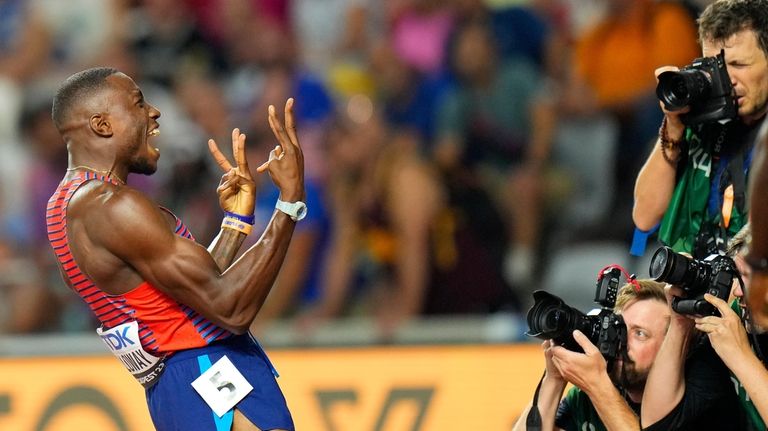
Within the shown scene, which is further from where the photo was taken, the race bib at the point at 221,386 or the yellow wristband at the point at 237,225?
the yellow wristband at the point at 237,225

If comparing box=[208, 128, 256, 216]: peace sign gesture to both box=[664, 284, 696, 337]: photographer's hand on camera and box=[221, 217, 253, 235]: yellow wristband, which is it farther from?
box=[664, 284, 696, 337]: photographer's hand on camera

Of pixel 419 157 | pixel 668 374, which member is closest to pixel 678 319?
pixel 668 374

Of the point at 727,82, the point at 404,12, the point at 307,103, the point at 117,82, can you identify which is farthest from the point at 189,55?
the point at 727,82

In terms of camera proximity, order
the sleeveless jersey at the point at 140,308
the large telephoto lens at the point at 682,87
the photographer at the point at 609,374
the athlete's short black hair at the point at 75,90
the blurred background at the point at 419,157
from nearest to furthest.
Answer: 1. the sleeveless jersey at the point at 140,308
2. the athlete's short black hair at the point at 75,90
3. the large telephoto lens at the point at 682,87
4. the photographer at the point at 609,374
5. the blurred background at the point at 419,157

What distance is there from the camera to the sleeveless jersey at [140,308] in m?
3.89

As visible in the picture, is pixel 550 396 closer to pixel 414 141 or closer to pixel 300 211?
pixel 300 211

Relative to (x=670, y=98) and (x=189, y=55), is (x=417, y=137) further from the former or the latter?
(x=670, y=98)

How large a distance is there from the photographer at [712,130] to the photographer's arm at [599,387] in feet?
1.82

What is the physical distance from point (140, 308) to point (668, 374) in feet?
5.84

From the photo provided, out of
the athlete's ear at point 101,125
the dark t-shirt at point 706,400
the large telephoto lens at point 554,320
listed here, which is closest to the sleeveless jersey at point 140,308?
the athlete's ear at point 101,125

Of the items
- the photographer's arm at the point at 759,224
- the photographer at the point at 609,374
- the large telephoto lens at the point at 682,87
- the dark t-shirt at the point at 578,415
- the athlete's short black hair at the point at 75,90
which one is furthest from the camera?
the dark t-shirt at the point at 578,415

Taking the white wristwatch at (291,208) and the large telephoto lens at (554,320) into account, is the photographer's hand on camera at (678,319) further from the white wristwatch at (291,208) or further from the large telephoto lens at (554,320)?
the white wristwatch at (291,208)

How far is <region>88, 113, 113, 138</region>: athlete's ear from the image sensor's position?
396 centimetres

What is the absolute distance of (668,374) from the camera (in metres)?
4.13
